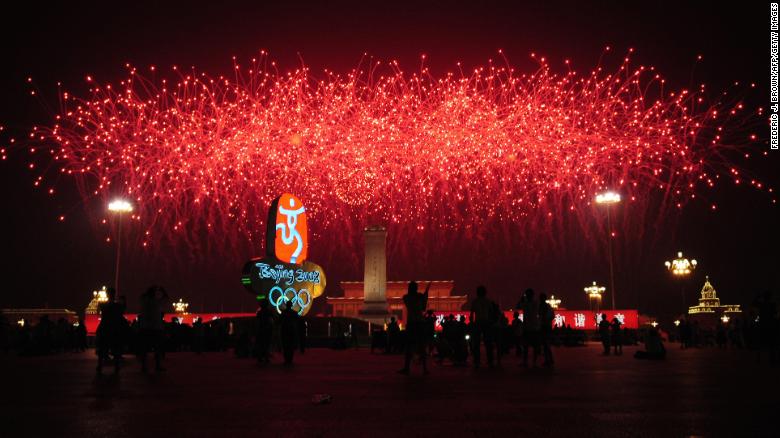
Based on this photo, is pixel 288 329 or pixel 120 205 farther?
pixel 120 205

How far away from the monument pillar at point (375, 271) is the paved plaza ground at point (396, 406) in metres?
38.4

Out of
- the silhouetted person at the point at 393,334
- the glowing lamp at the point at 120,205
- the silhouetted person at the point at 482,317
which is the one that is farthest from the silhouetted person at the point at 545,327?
the glowing lamp at the point at 120,205

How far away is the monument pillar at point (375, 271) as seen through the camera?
1934 inches

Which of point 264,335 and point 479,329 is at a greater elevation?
point 479,329

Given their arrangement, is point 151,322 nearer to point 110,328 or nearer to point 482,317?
point 110,328

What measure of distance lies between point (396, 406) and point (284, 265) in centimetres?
2310

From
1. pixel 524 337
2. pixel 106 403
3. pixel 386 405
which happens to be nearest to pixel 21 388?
pixel 106 403

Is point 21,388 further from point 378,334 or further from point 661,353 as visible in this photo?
point 378,334

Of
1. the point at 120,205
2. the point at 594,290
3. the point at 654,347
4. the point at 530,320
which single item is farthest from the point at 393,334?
the point at 594,290

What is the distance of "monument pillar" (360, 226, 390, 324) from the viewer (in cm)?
4912

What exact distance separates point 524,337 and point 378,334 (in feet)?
39.2

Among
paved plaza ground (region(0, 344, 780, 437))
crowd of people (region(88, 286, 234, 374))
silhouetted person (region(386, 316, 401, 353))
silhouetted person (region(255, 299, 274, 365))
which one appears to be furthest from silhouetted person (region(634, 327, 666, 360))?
crowd of people (region(88, 286, 234, 374))

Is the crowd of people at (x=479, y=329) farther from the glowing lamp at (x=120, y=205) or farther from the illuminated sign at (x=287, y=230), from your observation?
the glowing lamp at (x=120, y=205)

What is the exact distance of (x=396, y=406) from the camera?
676cm
